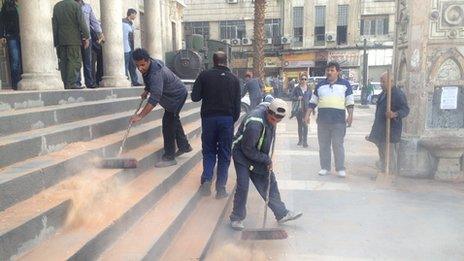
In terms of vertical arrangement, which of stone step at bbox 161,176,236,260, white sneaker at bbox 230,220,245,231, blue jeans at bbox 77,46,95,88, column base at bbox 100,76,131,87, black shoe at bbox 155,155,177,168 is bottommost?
white sneaker at bbox 230,220,245,231

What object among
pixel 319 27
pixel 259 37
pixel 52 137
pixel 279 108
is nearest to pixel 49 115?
pixel 52 137

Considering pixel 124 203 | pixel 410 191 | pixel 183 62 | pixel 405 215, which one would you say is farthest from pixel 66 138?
pixel 183 62

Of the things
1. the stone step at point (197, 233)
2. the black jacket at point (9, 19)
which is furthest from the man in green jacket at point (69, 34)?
the stone step at point (197, 233)

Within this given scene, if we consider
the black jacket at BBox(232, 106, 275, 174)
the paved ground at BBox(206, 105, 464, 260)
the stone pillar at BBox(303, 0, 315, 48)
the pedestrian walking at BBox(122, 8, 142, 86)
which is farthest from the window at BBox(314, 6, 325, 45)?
the black jacket at BBox(232, 106, 275, 174)

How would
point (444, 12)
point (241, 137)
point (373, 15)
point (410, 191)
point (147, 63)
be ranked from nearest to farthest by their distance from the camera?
point (241, 137) < point (147, 63) < point (410, 191) < point (444, 12) < point (373, 15)

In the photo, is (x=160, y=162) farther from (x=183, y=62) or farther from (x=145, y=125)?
(x=183, y=62)

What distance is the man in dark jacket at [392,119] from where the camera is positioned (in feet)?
22.0

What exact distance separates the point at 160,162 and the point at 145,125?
59.4 inches

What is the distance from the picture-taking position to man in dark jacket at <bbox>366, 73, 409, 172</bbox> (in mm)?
6699

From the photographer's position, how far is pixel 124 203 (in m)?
3.81

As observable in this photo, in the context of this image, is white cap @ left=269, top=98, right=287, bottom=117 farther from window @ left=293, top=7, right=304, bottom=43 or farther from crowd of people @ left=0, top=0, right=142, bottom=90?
window @ left=293, top=7, right=304, bottom=43

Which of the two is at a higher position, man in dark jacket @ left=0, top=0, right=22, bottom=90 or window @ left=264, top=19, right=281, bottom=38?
window @ left=264, top=19, right=281, bottom=38

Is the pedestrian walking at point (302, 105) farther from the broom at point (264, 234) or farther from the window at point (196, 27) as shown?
the window at point (196, 27)

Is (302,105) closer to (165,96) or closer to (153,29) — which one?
(165,96)
